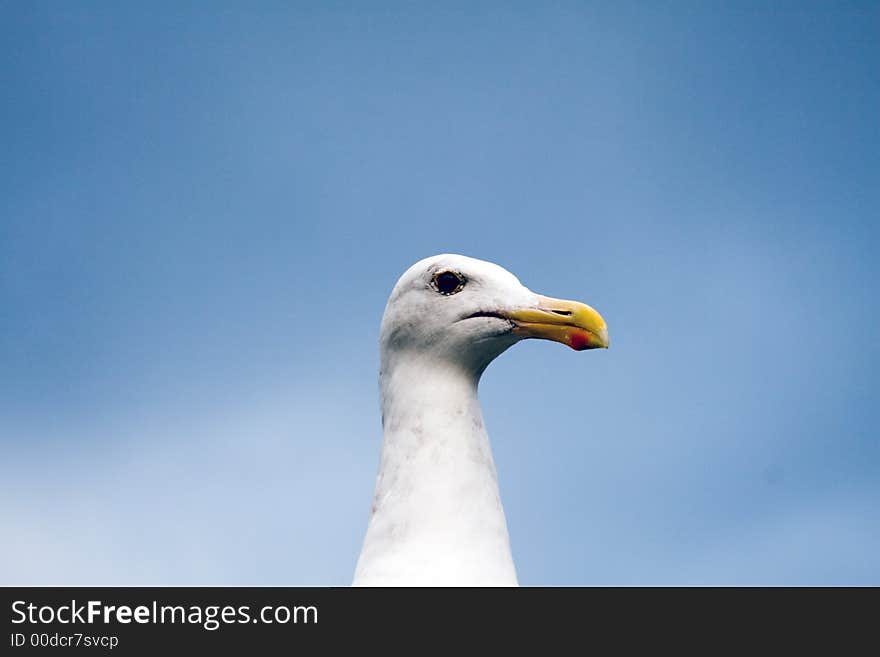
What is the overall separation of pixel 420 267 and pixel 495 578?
212 centimetres

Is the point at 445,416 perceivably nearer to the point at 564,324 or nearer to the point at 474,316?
the point at 474,316

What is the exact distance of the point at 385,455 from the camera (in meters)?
6.77

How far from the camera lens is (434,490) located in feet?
21.0

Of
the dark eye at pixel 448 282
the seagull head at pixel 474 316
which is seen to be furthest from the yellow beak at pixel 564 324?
the dark eye at pixel 448 282

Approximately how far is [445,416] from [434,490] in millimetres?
514

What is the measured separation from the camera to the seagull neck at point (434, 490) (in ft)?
20.4

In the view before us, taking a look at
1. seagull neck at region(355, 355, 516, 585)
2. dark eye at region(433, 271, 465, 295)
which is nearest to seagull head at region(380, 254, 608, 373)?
dark eye at region(433, 271, 465, 295)

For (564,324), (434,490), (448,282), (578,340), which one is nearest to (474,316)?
(448,282)

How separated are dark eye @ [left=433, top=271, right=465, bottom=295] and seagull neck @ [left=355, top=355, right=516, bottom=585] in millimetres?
481

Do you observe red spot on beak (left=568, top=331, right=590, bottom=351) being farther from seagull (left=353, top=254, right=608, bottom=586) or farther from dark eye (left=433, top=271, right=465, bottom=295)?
dark eye (left=433, top=271, right=465, bottom=295)

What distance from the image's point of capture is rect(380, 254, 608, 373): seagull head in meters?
6.70

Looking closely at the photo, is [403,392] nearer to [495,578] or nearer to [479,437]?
[479,437]

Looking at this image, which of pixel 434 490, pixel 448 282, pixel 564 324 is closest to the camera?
pixel 434 490
